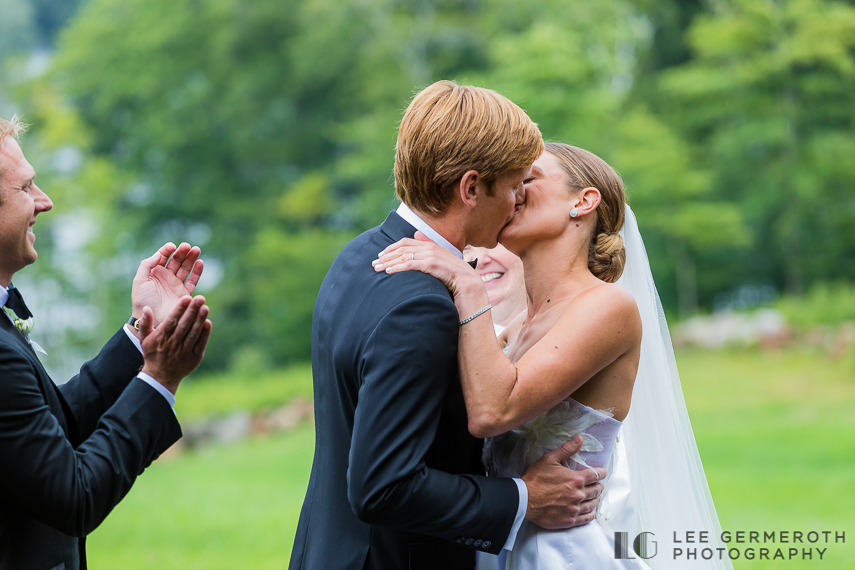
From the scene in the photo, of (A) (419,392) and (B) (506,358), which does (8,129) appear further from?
(B) (506,358)

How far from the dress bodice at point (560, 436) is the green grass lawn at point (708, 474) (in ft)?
2.68

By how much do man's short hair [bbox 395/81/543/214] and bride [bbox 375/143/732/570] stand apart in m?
0.19

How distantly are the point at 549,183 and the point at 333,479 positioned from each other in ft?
4.26

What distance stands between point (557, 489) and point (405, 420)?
71 cm

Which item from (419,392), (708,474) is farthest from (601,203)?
(708,474)

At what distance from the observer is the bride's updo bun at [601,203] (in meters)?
3.01

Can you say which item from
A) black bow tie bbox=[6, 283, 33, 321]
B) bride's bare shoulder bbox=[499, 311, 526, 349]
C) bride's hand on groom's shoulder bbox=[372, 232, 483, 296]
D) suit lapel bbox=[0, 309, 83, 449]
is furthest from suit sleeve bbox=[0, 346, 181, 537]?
bride's bare shoulder bbox=[499, 311, 526, 349]

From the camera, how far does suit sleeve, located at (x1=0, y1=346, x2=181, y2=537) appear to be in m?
2.30

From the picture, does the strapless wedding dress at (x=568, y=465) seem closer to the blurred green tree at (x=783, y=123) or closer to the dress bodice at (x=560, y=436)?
the dress bodice at (x=560, y=436)

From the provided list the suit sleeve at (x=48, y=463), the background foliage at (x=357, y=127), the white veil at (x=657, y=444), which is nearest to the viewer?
the suit sleeve at (x=48, y=463)

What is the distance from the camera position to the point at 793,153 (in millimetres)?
23000

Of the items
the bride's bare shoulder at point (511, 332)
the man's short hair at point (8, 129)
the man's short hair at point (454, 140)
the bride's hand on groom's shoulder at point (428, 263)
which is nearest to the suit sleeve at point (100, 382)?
the man's short hair at point (8, 129)

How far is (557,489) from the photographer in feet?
8.64

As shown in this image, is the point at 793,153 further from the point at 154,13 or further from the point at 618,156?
the point at 154,13
